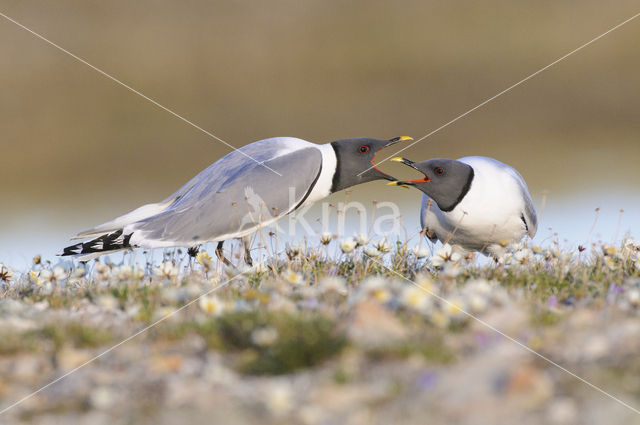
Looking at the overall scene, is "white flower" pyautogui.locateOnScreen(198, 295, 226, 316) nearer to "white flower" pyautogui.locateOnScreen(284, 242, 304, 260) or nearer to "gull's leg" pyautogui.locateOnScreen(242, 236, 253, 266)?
"white flower" pyautogui.locateOnScreen(284, 242, 304, 260)

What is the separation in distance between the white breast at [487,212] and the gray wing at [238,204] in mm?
1394

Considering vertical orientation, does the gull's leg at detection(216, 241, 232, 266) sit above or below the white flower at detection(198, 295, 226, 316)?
below

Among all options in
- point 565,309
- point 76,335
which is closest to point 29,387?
point 76,335

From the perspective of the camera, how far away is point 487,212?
5840mm

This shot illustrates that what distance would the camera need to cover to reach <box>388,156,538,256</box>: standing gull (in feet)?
19.2

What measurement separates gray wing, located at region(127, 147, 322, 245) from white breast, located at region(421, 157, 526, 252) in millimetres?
1394

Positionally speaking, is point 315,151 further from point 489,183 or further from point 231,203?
point 489,183

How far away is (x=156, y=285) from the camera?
4.44 metres

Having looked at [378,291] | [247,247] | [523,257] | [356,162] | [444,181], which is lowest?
[523,257]

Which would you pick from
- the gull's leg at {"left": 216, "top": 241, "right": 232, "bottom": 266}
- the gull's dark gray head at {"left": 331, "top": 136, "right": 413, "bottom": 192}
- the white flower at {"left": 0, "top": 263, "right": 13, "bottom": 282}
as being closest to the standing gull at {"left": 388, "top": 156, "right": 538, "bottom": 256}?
the gull's dark gray head at {"left": 331, "top": 136, "right": 413, "bottom": 192}

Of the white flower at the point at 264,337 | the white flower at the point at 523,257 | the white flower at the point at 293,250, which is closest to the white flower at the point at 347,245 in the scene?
the white flower at the point at 293,250

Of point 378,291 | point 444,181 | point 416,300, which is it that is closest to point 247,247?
point 444,181

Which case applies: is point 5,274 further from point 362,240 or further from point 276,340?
point 276,340

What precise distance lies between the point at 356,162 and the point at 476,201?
1.14 meters
